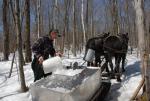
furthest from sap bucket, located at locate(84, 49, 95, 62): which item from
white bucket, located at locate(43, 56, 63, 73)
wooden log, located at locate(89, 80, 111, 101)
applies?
white bucket, located at locate(43, 56, 63, 73)

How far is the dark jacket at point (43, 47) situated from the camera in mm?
6488

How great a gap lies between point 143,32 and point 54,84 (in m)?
1.96

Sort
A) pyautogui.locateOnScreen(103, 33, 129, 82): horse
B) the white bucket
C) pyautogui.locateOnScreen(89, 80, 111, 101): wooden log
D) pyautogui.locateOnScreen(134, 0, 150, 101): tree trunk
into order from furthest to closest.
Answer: pyautogui.locateOnScreen(103, 33, 129, 82): horse, the white bucket, pyautogui.locateOnScreen(89, 80, 111, 101): wooden log, pyautogui.locateOnScreen(134, 0, 150, 101): tree trunk

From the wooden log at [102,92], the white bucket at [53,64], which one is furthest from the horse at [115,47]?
the white bucket at [53,64]

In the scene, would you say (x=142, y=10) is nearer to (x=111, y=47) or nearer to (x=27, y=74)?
(x=111, y=47)

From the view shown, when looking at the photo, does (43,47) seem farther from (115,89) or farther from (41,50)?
(115,89)

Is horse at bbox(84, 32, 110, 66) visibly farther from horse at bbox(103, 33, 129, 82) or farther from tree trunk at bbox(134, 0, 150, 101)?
tree trunk at bbox(134, 0, 150, 101)

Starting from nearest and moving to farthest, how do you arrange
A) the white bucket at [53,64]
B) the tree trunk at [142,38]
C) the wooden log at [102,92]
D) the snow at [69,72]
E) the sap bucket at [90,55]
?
1. the tree trunk at [142,38]
2. the snow at [69,72]
3. the wooden log at [102,92]
4. the white bucket at [53,64]
5. the sap bucket at [90,55]

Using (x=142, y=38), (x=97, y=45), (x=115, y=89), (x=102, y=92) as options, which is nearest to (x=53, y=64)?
(x=102, y=92)

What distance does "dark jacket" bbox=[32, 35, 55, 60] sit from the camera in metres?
6.49

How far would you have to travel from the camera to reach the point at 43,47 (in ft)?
21.9

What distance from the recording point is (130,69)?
885 centimetres

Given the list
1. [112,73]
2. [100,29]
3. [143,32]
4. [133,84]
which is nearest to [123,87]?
[133,84]

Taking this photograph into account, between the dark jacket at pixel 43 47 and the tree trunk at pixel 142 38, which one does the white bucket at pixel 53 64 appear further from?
the tree trunk at pixel 142 38
